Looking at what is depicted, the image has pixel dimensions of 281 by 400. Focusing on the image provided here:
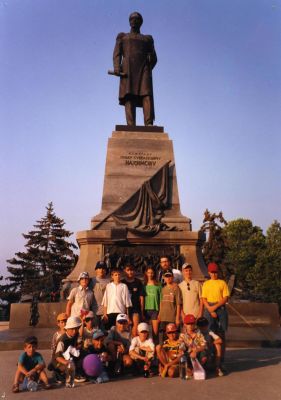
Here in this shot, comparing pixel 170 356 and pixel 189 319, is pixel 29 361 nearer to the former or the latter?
pixel 170 356

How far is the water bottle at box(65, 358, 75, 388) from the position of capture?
5496 millimetres

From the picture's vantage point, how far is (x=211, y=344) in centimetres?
613

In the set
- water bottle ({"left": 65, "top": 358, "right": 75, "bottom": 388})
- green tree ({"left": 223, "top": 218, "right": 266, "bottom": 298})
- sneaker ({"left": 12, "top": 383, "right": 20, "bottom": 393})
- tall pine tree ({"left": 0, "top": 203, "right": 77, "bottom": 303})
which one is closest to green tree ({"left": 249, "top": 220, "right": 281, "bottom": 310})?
green tree ({"left": 223, "top": 218, "right": 266, "bottom": 298})

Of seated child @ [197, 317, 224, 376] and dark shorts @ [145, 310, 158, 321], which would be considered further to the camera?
dark shorts @ [145, 310, 158, 321]

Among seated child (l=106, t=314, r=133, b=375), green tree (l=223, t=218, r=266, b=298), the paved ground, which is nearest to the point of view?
the paved ground

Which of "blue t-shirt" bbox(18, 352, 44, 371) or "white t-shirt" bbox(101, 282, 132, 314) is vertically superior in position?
"white t-shirt" bbox(101, 282, 132, 314)

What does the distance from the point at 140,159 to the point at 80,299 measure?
764 cm

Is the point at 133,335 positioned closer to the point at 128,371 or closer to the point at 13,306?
the point at 128,371

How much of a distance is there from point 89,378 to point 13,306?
5.40 meters

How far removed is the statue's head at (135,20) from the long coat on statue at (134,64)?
405 mm

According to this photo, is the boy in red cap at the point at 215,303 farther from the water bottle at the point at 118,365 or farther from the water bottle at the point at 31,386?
the water bottle at the point at 31,386

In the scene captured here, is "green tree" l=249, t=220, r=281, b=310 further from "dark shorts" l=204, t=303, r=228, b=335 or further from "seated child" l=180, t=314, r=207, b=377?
"seated child" l=180, t=314, r=207, b=377

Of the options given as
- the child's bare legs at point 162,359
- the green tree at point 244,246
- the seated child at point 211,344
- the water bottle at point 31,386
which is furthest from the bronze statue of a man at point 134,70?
the green tree at point 244,246

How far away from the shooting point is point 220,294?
259 inches
